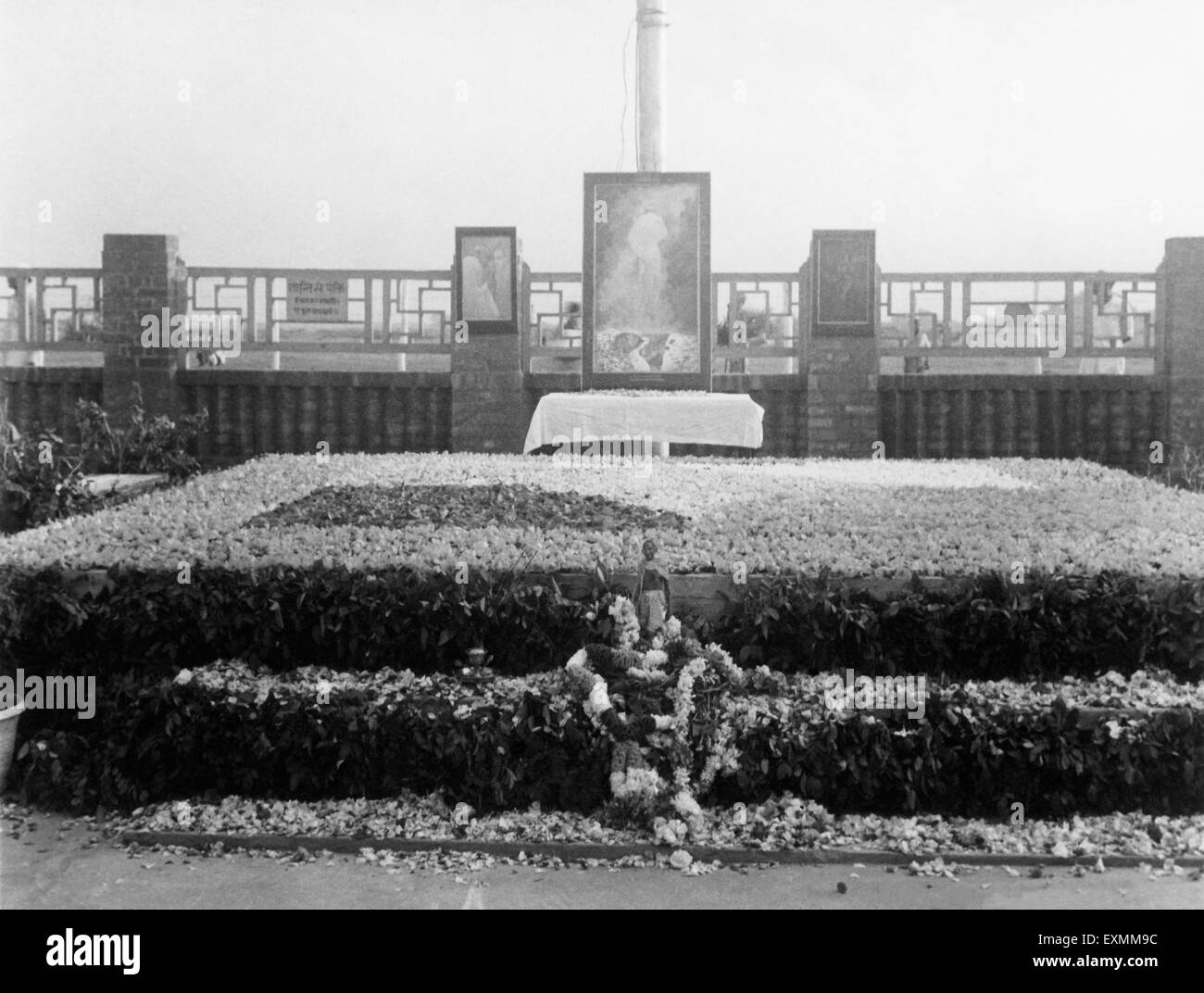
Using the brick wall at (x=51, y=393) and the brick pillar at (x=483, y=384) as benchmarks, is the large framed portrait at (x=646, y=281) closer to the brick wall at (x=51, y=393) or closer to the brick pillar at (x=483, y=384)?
the brick pillar at (x=483, y=384)

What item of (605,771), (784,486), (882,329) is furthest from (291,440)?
(605,771)

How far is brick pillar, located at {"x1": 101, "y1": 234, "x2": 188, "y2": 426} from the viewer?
497 inches

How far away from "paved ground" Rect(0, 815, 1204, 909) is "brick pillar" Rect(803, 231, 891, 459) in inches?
347

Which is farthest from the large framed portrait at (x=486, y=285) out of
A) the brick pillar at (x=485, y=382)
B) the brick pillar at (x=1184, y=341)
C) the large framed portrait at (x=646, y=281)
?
the brick pillar at (x=1184, y=341)

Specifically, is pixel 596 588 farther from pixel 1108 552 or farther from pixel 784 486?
pixel 784 486

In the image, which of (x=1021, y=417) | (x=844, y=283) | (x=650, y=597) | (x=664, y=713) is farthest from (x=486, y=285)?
(x=664, y=713)

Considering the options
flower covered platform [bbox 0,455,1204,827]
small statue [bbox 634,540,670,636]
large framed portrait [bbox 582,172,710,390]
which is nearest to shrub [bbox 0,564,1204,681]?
flower covered platform [bbox 0,455,1204,827]

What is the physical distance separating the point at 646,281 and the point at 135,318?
5.15 metres

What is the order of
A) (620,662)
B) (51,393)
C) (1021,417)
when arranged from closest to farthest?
(620,662) → (1021,417) → (51,393)

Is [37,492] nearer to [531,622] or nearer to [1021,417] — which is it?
[531,622]

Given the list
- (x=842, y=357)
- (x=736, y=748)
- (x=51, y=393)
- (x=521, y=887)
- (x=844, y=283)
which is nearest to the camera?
(x=521, y=887)

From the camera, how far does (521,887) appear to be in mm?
3643

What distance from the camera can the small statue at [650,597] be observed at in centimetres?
456

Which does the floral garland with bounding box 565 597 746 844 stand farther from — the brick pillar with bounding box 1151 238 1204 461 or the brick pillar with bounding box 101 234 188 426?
the brick pillar with bounding box 1151 238 1204 461
